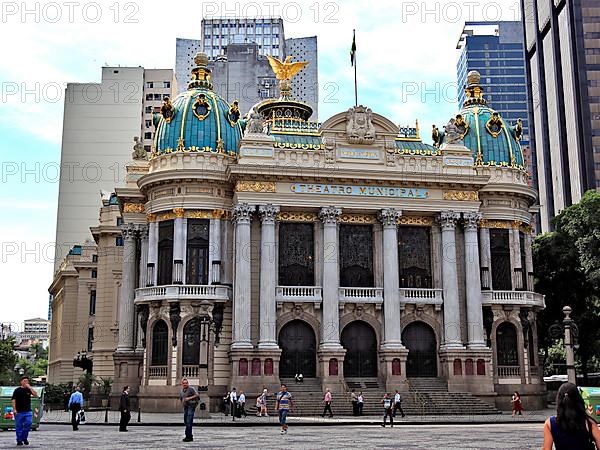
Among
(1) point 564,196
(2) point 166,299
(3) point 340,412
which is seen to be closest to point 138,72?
(1) point 564,196

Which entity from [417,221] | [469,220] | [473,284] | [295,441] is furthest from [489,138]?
[295,441]

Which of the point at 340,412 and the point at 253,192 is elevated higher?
the point at 253,192

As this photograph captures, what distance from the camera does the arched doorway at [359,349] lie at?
53.4 m

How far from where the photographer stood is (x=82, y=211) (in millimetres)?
117938

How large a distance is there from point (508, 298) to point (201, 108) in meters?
25.4

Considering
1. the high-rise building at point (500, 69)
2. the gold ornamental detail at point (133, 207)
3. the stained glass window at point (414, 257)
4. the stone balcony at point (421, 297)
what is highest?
the high-rise building at point (500, 69)

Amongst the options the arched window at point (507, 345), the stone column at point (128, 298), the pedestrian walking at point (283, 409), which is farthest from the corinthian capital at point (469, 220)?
the pedestrian walking at point (283, 409)

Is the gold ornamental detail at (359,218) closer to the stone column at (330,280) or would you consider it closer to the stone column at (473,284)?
the stone column at (330,280)

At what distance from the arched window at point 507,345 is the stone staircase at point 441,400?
209 inches

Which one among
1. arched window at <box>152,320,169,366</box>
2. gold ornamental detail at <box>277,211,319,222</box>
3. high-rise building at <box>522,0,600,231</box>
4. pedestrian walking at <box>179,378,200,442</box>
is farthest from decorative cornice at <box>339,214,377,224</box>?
high-rise building at <box>522,0,600,231</box>

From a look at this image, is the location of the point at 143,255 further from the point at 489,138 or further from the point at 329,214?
the point at 489,138

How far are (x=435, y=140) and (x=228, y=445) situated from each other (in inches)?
1697

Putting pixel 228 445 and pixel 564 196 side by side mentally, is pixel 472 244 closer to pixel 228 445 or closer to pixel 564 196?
pixel 228 445

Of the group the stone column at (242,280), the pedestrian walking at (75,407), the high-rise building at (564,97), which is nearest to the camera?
the pedestrian walking at (75,407)
